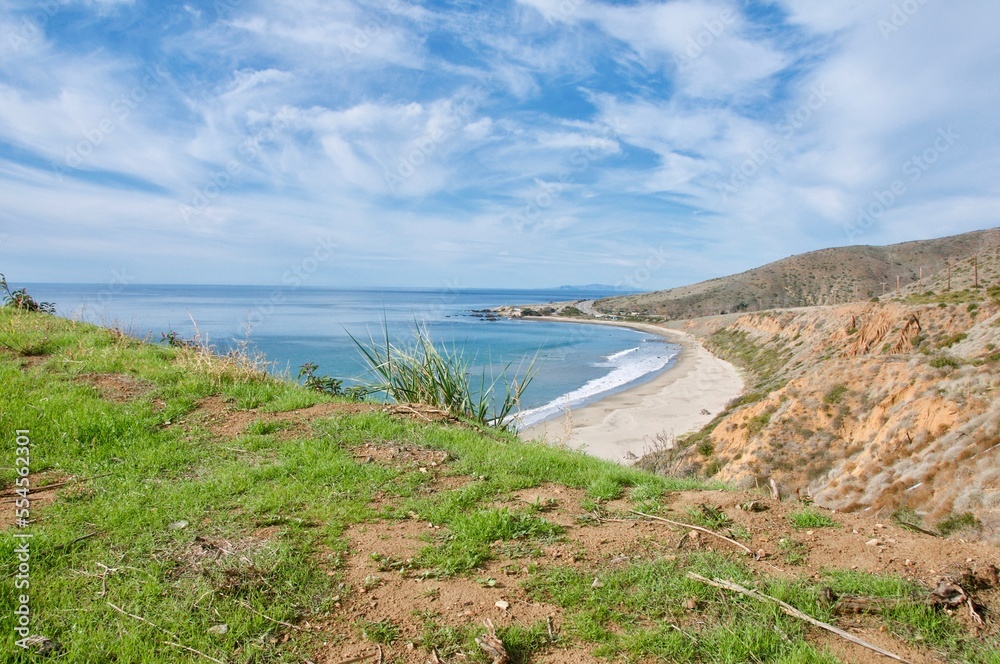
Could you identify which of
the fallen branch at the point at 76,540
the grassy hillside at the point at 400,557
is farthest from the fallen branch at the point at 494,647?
the fallen branch at the point at 76,540

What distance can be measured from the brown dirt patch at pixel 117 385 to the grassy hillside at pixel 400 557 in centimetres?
56

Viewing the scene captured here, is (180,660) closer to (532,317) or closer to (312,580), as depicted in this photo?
(312,580)

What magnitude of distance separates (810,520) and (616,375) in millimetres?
29550

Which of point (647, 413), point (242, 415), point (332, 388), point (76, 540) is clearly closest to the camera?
point (76, 540)

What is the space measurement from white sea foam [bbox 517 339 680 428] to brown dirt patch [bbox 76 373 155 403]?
7712mm

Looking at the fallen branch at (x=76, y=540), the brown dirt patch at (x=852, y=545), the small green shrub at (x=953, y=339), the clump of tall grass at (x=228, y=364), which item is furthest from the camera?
the small green shrub at (x=953, y=339)

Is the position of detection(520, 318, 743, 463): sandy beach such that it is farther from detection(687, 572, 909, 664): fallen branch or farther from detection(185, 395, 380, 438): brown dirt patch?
detection(687, 572, 909, 664): fallen branch

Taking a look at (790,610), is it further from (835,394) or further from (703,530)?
(835,394)

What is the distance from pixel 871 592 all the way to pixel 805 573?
0.34 m

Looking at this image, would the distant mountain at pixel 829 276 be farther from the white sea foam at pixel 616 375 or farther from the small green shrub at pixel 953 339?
the small green shrub at pixel 953 339

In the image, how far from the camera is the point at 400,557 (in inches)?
127

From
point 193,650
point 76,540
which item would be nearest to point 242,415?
point 76,540

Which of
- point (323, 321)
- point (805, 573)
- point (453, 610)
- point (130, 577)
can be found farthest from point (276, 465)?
point (323, 321)

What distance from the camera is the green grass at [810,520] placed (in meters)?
3.88
